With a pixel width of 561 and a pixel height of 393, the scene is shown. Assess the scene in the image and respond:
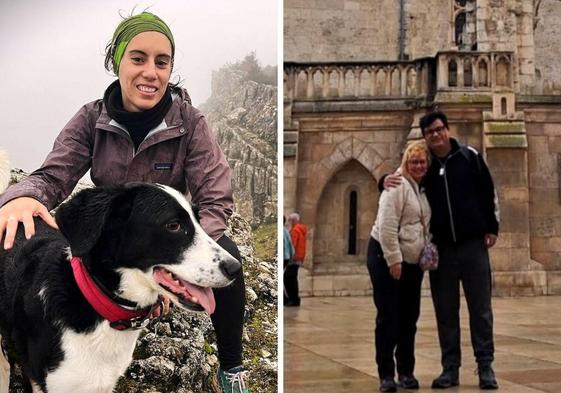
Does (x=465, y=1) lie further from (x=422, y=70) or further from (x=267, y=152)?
(x=267, y=152)

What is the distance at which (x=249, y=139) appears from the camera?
14.7 feet

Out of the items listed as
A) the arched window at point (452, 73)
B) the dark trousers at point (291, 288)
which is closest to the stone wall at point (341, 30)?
the arched window at point (452, 73)

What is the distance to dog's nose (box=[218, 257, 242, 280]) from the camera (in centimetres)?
387

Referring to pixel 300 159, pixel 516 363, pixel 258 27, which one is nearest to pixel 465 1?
pixel 300 159

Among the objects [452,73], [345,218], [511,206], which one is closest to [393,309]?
[511,206]

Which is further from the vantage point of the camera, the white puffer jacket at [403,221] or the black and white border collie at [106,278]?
the white puffer jacket at [403,221]

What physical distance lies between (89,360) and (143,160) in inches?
40.2

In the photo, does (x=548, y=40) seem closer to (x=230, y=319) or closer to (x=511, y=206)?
(x=511, y=206)

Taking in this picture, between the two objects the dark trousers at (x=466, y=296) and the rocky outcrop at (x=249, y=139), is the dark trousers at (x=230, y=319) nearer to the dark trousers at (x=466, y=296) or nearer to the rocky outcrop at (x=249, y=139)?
the rocky outcrop at (x=249, y=139)

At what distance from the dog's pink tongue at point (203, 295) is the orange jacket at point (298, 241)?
30.9ft

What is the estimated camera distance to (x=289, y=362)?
7676 millimetres

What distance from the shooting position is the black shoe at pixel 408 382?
6211mm

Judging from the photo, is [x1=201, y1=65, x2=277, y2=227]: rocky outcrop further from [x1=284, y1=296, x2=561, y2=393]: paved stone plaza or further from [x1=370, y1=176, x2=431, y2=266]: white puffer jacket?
[x1=284, y1=296, x2=561, y2=393]: paved stone plaza

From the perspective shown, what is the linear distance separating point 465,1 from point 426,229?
14625mm
